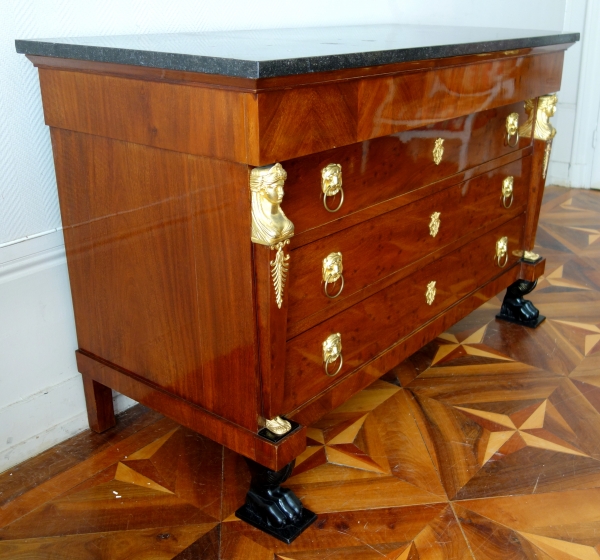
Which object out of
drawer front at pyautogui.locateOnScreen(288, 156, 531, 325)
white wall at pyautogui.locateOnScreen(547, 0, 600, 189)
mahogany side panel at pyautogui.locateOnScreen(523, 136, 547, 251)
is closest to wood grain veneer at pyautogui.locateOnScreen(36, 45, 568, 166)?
drawer front at pyautogui.locateOnScreen(288, 156, 531, 325)

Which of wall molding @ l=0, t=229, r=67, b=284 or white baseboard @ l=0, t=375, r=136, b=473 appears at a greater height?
wall molding @ l=0, t=229, r=67, b=284

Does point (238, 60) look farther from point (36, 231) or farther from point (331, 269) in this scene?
point (36, 231)

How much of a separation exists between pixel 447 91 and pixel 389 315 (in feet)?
1.63

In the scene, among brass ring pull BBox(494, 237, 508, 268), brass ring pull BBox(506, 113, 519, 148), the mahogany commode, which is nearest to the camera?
the mahogany commode

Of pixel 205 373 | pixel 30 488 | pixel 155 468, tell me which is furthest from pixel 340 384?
pixel 30 488

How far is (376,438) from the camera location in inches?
66.6

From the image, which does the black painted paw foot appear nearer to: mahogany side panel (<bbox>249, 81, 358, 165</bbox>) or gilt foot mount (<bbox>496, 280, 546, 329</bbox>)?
mahogany side panel (<bbox>249, 81, 358, 165</bbox>)

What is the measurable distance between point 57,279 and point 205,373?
48cm

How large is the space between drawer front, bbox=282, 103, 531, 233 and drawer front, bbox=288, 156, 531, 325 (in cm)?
5

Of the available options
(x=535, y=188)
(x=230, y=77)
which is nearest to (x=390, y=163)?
(x=230, y=77)

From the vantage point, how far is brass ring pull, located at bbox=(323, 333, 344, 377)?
138 centimetres

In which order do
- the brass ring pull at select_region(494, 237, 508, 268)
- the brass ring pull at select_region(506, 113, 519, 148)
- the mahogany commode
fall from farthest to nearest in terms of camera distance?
the brass ring pull at select_region(494, 237, 508, 268)
the brass ring pull at select_region(506, 113, 519, 148)
the mahogany commode

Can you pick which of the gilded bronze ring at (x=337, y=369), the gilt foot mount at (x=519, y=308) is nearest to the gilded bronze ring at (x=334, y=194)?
the gilded bronze ring at (x=337, y=369)

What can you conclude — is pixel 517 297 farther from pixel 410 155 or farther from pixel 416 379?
pixel 410 155
